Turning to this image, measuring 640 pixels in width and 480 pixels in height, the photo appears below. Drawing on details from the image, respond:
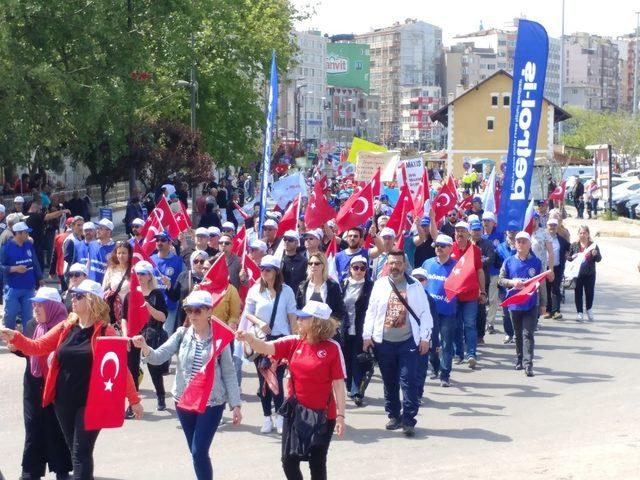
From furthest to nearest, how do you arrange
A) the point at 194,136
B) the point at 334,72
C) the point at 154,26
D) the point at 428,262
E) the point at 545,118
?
the point at 334,72, the point at 545,118, the point at 194,136, the point at 154,26, the point at 428,262

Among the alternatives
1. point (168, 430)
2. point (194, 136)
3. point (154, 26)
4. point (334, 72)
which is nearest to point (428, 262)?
point (168, 430)

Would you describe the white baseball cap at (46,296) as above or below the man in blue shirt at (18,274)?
above

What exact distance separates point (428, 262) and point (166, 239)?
2.94 m

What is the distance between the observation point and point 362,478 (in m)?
8.65

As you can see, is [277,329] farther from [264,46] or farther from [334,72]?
[334,72]

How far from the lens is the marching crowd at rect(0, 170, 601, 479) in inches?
295

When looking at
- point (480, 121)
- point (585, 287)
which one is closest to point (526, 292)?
A: point (585, 287)

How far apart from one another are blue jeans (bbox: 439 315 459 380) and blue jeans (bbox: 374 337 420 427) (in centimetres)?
205

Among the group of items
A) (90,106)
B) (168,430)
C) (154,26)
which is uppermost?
(154,26)

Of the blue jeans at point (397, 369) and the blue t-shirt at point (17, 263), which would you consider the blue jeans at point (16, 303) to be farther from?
the blue jeans at point (397, 369)

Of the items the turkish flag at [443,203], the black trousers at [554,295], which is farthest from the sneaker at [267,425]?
the turkish flag at [443,203]

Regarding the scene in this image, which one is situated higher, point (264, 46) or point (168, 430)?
point (264, 46)

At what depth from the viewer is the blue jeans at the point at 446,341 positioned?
1237 cm

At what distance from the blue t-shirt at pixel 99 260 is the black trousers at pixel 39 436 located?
18.8ft
